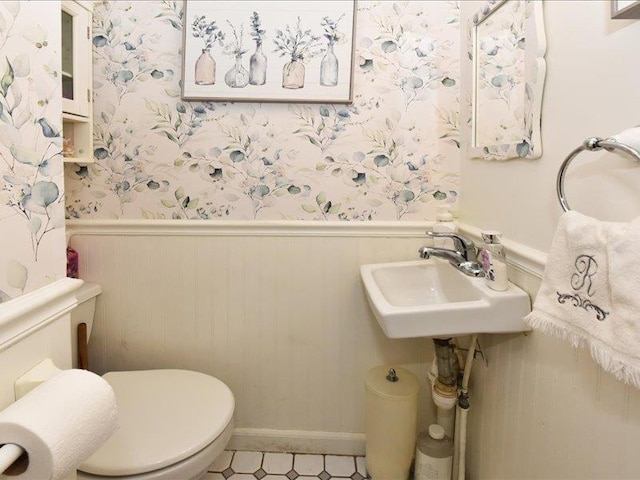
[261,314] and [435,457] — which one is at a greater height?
[261,314]

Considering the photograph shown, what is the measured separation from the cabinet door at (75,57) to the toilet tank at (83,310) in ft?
2.08

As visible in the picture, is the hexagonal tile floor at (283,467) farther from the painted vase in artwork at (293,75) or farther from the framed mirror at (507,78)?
the painted vase in artwork at (293,75)

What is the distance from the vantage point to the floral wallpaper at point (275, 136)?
5.13 ft

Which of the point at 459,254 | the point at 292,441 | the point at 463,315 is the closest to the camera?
the point at 463,315

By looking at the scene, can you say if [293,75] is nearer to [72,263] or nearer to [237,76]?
[237,76]

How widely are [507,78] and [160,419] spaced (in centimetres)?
144

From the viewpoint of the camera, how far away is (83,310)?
5.21 ft

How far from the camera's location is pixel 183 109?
1580 mm

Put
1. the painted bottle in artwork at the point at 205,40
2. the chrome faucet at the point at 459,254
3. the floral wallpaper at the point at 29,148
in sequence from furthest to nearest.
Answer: the painted bottle in artwork at the point at 205,40 → the chrome faucet at the point at 459,254 → the floral wallpaper at the point at 29,148

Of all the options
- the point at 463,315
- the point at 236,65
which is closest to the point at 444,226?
the point at 463,315

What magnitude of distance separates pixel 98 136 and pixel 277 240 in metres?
0.78

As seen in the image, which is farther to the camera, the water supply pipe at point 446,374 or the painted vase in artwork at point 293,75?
the painted vase in artwork at point 293,75

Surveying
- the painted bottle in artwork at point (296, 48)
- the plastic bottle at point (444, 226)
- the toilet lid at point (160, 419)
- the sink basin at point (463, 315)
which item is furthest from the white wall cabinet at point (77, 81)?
the plastic bottle at point (444, 226)

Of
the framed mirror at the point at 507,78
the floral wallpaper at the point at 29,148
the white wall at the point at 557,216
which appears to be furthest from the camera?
the framed mirror at the point at 507,78
